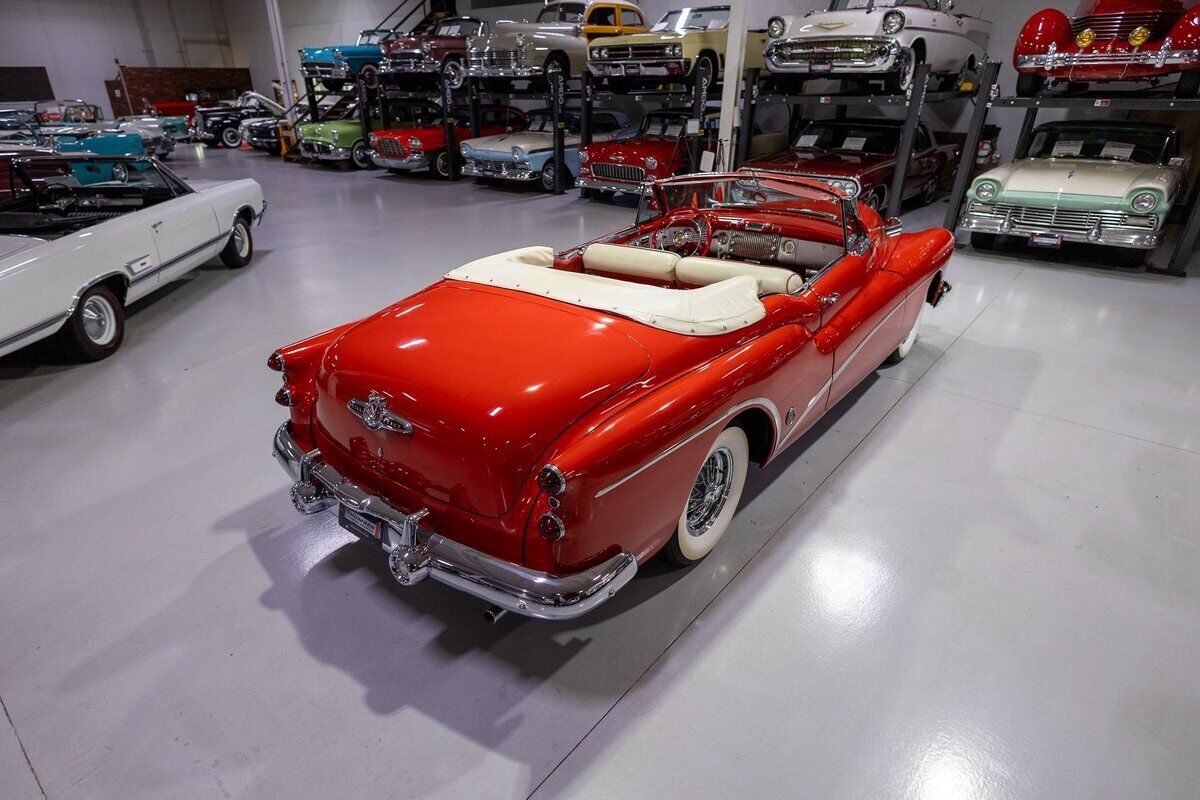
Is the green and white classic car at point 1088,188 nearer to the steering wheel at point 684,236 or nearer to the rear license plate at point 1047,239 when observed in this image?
the rear license plate at point 1047,239

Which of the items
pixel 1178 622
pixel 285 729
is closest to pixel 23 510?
pixel 285 729

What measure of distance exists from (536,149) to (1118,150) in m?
7.35

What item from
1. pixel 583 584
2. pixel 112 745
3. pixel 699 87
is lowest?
pixel 112 745

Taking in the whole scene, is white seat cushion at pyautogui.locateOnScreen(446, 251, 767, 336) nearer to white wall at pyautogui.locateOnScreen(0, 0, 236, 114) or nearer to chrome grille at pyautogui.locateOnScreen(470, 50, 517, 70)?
chrome grille at pyautogui.locateOnScreen(470, 50, 517, 70)

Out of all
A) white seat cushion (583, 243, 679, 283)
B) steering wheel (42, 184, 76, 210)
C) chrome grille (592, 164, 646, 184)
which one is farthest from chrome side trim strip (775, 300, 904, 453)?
chrome grille (592, 164, 646, 184)

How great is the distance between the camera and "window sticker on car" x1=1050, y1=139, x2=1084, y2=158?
673cm

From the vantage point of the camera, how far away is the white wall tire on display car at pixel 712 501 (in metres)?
2.34

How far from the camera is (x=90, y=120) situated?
14672 millimetres

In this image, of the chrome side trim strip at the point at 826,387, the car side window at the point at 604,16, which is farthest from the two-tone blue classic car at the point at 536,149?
the chrome side trim strip at the point at 826,387

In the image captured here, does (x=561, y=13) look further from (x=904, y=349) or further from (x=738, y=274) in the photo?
(x=738, y=274)

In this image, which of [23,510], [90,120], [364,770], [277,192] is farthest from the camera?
[90,120]

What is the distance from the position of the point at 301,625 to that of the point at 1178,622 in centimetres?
302

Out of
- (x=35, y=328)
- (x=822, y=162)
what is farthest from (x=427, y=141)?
(x=35, y=328)

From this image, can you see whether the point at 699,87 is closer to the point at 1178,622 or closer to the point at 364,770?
the point at 1178,622
